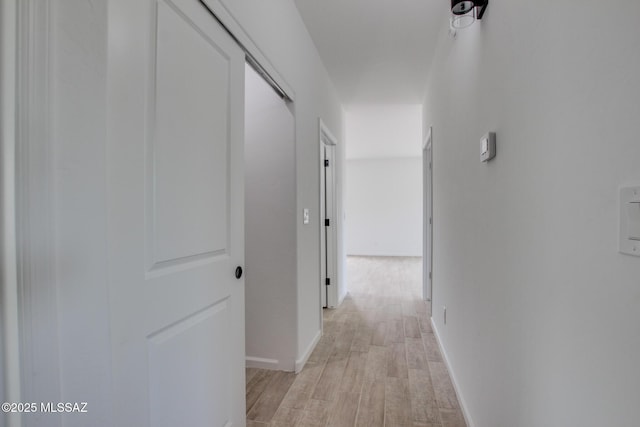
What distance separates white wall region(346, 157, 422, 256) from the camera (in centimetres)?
833

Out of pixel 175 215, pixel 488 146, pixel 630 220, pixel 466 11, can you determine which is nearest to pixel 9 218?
pixel 175 215

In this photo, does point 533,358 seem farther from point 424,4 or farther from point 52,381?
point 424,4

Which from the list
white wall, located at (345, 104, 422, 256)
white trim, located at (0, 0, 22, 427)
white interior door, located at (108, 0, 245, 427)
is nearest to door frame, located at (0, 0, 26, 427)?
white trim, located at (0, 0, 22, 427)

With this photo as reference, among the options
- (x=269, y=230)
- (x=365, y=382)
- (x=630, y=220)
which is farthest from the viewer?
(x=269, y=230)

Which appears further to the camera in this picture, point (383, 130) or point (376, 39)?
point (383, 130)

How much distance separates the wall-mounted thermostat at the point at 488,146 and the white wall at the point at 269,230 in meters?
1.26

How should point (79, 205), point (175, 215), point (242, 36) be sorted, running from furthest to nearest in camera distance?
1. point (242, 36)
2. point (175, 215)
3. point (79, 205)

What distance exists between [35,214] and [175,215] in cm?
48

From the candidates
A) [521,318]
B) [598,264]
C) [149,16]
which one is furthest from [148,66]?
[521,318]

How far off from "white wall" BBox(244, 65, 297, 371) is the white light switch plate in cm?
186

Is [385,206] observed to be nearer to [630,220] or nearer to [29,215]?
[630,220]

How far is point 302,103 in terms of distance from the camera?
2498mm

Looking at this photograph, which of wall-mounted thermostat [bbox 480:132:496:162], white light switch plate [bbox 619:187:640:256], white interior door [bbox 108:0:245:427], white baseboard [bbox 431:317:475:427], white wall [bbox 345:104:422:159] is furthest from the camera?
white wall [bbox 345:104:422:159]

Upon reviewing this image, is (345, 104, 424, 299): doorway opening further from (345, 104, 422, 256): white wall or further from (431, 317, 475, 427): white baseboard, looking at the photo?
(431, 317, 475, 427): white baseboard
